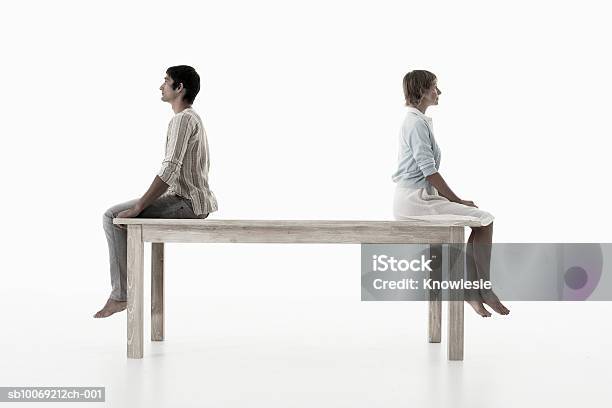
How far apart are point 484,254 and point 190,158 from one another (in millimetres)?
1580

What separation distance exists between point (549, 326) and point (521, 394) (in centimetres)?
211

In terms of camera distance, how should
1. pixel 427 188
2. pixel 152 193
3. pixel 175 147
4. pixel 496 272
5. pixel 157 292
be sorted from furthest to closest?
1. pixel 496 272
2. pixel 157 292
3. pixel 427 188
4. pixel 175 147
5. pixel 152 193

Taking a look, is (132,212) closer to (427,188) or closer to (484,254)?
(427,188)

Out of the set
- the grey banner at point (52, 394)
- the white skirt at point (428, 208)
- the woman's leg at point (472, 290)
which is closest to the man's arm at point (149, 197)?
the grey banner at point (52, 394)

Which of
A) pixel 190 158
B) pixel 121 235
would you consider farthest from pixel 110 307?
pixel 190 158

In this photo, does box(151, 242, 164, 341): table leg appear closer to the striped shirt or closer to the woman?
the striped shirt

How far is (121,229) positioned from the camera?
185 inches

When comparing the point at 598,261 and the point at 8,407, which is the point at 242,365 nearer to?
the point at 8,407

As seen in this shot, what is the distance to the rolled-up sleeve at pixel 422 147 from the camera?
186 inches

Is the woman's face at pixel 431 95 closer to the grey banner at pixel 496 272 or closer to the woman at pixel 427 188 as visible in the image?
the woman at pixel 427 188

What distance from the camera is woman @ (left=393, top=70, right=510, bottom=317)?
4.69m

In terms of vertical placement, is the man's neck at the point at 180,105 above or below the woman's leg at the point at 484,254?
above

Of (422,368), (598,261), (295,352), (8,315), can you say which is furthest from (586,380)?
(8,315)

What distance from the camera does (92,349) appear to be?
4.82m
